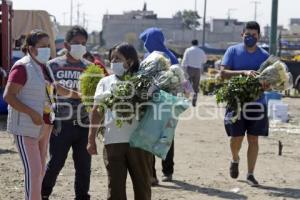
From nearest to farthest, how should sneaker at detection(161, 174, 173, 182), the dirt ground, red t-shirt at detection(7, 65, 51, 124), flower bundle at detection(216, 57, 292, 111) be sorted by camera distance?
red t-shirt at detection(7, 65, 51, 124) < the dirt ground < flower bundle at detection(216, 57, 292, 111) < sneaker at detection(161, 174, 173, 182)

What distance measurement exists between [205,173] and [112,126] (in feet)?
11.2

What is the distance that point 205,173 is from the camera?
856 cm

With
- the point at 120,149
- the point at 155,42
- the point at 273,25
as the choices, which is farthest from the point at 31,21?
the point at 120,149

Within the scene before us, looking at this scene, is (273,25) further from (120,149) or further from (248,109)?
(120,149)

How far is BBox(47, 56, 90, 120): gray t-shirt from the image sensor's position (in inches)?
250

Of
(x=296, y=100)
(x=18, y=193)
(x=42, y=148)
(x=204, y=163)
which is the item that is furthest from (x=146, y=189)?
(x=296, y=100)

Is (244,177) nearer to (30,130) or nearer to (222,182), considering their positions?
(222,182)

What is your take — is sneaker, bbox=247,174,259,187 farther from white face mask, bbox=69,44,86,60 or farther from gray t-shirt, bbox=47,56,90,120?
white face mask, bbox=69,44,86,60

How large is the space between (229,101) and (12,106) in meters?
3.19

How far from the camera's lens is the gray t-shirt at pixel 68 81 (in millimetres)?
6348

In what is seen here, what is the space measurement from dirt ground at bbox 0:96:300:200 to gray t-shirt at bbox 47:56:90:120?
3.77 feet

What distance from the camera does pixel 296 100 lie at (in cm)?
2314

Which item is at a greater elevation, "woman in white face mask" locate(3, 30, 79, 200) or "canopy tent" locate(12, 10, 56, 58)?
"canopy tent" locate(12, 10, 56, 58)

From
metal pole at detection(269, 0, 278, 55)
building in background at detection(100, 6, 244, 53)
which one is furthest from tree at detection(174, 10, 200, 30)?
metal pole at detection(269, 0, 278, 55)
